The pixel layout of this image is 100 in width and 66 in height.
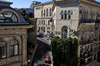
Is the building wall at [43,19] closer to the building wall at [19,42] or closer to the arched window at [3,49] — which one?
the building wall at [19,42]

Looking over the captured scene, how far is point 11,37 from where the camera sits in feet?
42.5

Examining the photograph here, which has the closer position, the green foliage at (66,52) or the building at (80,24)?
the green foliage at (66,52)

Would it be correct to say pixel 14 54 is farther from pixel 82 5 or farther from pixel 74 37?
pixel 82 5

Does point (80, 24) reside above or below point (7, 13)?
below

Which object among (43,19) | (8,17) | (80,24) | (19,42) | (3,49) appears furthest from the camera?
(43,19)

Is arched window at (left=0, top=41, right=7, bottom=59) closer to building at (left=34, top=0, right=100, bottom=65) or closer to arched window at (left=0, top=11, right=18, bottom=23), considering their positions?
arched window at (left=0, top=11, right=18, bottom=23)

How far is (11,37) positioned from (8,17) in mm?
2237

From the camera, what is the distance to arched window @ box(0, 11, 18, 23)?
12.3 meters

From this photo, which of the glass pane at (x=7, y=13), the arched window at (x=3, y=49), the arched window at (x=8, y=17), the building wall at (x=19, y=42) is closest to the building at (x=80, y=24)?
the building wall at (x=19, y=42)

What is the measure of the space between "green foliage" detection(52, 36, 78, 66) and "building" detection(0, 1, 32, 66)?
14371mm

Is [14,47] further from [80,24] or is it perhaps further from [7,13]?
[80,24]

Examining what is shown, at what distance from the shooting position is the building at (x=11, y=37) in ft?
40.4

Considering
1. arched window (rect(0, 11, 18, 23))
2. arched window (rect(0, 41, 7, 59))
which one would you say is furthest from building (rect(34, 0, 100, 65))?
arched window (rect(0, 41, 7, 59))

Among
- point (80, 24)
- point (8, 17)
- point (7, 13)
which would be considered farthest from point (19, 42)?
point (80, 24)
